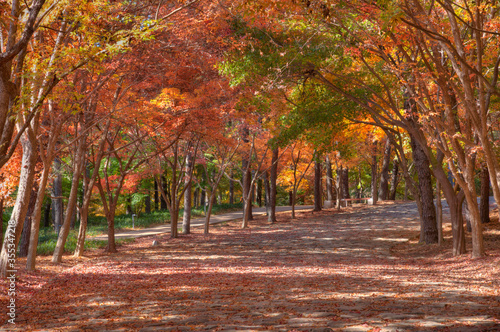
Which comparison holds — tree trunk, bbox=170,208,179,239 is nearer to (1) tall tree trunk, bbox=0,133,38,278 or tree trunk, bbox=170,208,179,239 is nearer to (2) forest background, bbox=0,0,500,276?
(2) forest background, bbox=0,0,500,276

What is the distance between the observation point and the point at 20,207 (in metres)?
9.47

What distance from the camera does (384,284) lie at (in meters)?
8.20

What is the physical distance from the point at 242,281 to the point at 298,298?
2319 millimetres

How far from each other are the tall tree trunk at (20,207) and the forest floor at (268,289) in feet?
2.08

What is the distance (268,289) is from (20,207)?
571 cm

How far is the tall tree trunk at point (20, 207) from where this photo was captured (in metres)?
9.20

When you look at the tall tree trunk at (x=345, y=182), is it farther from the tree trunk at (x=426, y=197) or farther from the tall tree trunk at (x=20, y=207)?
the tall tree trunk at (x=20, y=207)

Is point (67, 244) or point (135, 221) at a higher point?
point (135, 221)

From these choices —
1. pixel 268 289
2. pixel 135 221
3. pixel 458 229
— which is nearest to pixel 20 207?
pixel 268 289

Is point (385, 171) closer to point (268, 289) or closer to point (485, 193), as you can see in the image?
point (485, 193)

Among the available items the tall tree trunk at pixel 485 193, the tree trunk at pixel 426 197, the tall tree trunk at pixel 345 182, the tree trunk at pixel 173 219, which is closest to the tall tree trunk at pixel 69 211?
the tree trunk at pixel 173 219

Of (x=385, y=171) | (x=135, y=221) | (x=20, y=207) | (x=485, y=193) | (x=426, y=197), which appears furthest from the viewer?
(x=385, y=171)

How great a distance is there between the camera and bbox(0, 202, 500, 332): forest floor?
18.3ft

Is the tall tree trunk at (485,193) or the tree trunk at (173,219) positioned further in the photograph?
the tree trunk at (173,219)
